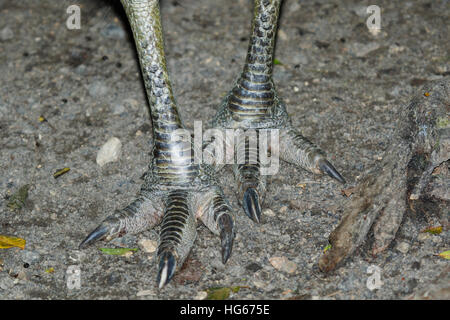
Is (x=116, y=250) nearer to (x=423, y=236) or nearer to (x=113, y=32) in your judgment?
(x=423, y=236)

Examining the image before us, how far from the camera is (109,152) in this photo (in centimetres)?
476

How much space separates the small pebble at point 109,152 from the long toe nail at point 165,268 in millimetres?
1379

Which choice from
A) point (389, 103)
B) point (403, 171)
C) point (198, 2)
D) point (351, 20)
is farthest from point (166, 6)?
point (403, 171)

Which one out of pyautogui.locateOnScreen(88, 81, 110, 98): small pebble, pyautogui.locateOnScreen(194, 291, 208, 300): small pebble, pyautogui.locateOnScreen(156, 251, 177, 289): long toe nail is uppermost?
pyautogui.locateOnScreen(88, 81, 110, 98): small pebble

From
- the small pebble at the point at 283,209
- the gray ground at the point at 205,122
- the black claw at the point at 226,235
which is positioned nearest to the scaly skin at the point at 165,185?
the black claw at the point at 226,235

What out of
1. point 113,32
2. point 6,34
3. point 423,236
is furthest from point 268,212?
point 6,34

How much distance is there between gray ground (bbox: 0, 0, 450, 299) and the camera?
3.67m

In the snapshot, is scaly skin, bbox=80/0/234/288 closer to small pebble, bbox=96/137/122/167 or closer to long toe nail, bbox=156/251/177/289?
long toe nail, bbox=156/251/177/289

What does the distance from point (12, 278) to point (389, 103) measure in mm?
3356

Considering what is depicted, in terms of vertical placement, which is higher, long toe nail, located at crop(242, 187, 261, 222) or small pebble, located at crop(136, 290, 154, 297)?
long toe nail, located at crop(242, 187, 261, 222)

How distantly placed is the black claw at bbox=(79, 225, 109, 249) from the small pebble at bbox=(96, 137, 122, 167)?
99cm

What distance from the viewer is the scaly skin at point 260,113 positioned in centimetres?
431

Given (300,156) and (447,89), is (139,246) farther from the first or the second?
(447,89)

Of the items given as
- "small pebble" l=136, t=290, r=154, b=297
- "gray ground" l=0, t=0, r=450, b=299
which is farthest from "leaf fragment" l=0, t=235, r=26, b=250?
"small pebble" l=136, t=290, r=154, b=297
